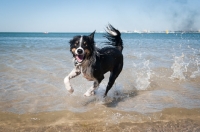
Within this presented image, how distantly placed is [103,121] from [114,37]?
10.9ft

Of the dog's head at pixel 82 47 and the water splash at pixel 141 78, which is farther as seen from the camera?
the water splash at pixel 141 78

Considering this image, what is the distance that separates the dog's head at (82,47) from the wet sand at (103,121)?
3.92ft

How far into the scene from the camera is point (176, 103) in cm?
473

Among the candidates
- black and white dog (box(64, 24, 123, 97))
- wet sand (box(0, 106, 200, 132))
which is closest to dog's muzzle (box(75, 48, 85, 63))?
black and white dog (box(64, 24, 123, 97))

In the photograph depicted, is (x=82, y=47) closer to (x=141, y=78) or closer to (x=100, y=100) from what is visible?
(x=100, y=100)

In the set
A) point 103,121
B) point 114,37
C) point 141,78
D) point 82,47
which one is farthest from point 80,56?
point 141,78

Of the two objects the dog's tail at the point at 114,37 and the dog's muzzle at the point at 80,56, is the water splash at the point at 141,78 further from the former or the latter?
the dog's muzzle at the point at 80,56

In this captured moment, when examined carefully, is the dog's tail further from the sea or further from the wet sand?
the wet sand

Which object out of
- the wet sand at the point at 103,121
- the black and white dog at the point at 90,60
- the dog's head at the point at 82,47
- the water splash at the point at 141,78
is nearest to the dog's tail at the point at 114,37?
the black and white dog at the point at 90,60

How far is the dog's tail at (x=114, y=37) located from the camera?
21.2ft

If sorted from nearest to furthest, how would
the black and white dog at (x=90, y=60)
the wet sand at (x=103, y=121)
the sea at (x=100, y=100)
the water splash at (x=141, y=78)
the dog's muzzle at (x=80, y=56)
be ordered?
the wet sand at (x=103, y=121), the sea at (x=100, y=100), the dog's muzzle at (x=80, y=56), the black and white dog at (x=90, y=60), the water splash at (x=141, y=78)

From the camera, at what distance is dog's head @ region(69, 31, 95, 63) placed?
182 inches

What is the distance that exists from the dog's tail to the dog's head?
171 cm

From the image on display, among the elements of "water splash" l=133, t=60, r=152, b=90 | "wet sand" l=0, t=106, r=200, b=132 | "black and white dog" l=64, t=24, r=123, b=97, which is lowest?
"water splash" l=133, t=60, r=152, b=90
